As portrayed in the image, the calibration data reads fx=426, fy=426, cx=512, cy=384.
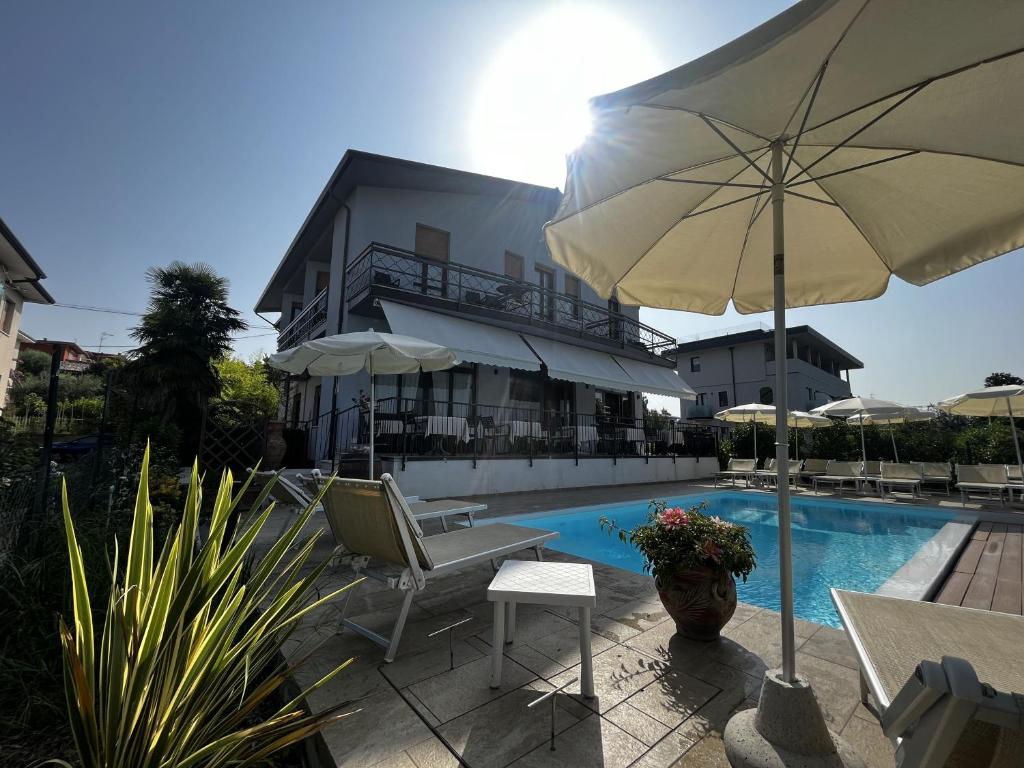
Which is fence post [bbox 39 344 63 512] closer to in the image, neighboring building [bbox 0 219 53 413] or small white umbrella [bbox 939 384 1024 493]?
neighboring building [bbox 0 219 53 413]

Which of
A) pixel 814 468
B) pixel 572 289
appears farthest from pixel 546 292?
pixel 814 468

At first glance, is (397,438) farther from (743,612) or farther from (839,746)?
(839,746)

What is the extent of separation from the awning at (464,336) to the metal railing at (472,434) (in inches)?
55.3

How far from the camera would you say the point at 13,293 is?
52.0 feet

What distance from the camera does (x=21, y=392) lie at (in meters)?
26.5

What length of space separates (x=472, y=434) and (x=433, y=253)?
6447mm

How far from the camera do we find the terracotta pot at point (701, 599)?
277 cm

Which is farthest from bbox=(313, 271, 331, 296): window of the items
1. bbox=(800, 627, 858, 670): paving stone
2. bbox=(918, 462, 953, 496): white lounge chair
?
bbox=(918, 462, 953, 496): white lounge chair

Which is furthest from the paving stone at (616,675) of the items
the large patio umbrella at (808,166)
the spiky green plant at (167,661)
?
the spiky green plant at (167,661)

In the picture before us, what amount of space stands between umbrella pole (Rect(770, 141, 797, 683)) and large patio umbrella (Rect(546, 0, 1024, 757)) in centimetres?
1

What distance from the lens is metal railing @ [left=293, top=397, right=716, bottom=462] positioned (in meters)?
11.0

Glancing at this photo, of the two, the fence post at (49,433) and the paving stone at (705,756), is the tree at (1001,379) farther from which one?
the fence post at (49,433)

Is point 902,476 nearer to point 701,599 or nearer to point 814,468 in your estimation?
point 814,468

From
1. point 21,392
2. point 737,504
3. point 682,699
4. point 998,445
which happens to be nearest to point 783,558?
point 682,699
